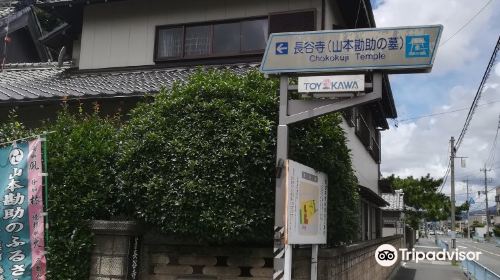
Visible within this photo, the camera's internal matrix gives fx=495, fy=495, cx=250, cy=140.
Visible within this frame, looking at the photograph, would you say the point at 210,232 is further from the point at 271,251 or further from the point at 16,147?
the point at 16,147

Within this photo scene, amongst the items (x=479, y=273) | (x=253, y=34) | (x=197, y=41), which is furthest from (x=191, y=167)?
(x=479, y=273)

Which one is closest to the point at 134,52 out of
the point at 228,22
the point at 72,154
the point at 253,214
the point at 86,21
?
the point at 86,21

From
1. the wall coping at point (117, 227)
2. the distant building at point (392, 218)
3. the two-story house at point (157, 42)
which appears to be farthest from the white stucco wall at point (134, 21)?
the distant building at point (392, 218)

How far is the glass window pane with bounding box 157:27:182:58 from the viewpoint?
40.2 ft

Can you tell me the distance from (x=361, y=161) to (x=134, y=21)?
720 centimetres

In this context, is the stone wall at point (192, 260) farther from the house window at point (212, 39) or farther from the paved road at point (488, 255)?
the paved road at point (488, 255)

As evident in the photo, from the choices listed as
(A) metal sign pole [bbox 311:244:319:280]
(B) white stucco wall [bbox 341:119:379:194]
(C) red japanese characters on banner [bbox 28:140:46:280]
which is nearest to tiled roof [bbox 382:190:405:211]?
(B) white stucco wall [bbox 341:119:379:194]

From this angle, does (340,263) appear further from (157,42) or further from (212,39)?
(157,42)

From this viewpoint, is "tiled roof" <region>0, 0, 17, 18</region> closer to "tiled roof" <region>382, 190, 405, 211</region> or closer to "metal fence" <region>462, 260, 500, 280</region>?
"metal fence" <region>462, 260, 500, 280</region>

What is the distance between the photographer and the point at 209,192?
6.52 meters

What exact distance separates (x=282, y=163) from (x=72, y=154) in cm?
332

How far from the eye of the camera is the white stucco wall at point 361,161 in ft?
37.5

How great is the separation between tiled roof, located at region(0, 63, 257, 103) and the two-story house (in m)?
0.02

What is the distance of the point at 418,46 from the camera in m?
6.30
